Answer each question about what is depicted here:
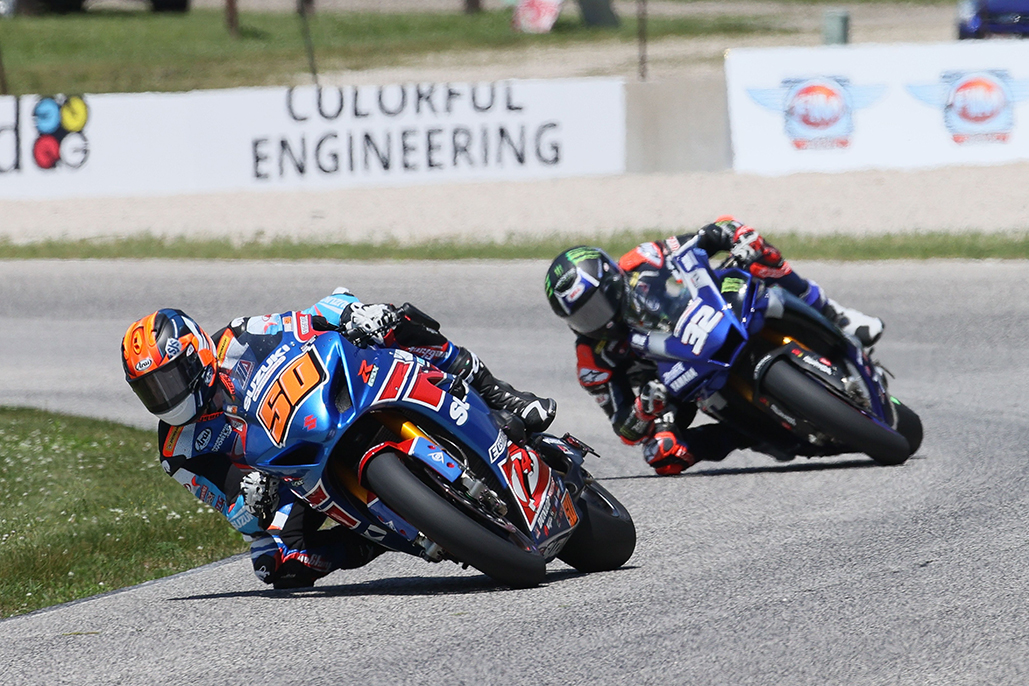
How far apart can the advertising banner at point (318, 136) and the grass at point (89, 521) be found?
32.2 feet

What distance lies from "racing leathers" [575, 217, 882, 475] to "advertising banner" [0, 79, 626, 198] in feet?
35.8

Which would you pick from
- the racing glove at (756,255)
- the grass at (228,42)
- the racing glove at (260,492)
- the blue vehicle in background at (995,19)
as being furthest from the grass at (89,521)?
the grass at (228,42)

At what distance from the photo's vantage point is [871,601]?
204 inches

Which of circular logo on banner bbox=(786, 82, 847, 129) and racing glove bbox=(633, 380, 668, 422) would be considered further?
circular logo on banner bbox=(786, 82, 847, 129)

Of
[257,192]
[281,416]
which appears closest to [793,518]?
[281,416]

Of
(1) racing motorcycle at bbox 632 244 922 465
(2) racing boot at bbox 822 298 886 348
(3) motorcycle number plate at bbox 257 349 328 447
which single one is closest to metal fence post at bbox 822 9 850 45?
(2) racing boot at bbox 822 298 886 348

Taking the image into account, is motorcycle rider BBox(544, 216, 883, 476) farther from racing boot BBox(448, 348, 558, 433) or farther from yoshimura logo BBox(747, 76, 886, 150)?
yoshimura logo BBox(747, 76, 886, 150)

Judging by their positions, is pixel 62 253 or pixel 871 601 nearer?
pixel 871 601

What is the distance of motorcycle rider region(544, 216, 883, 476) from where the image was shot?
7926 millimetres

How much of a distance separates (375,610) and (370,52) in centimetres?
3155

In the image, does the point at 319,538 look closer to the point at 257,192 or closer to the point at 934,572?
the point at 934,572

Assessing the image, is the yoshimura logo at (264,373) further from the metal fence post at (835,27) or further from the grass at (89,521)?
the metal fence post at (835,27)

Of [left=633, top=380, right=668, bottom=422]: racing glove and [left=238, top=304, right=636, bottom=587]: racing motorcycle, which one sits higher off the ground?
[left=238, top=304, right=636, bottom=587]: racing motorcycle

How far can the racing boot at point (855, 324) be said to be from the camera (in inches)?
339
